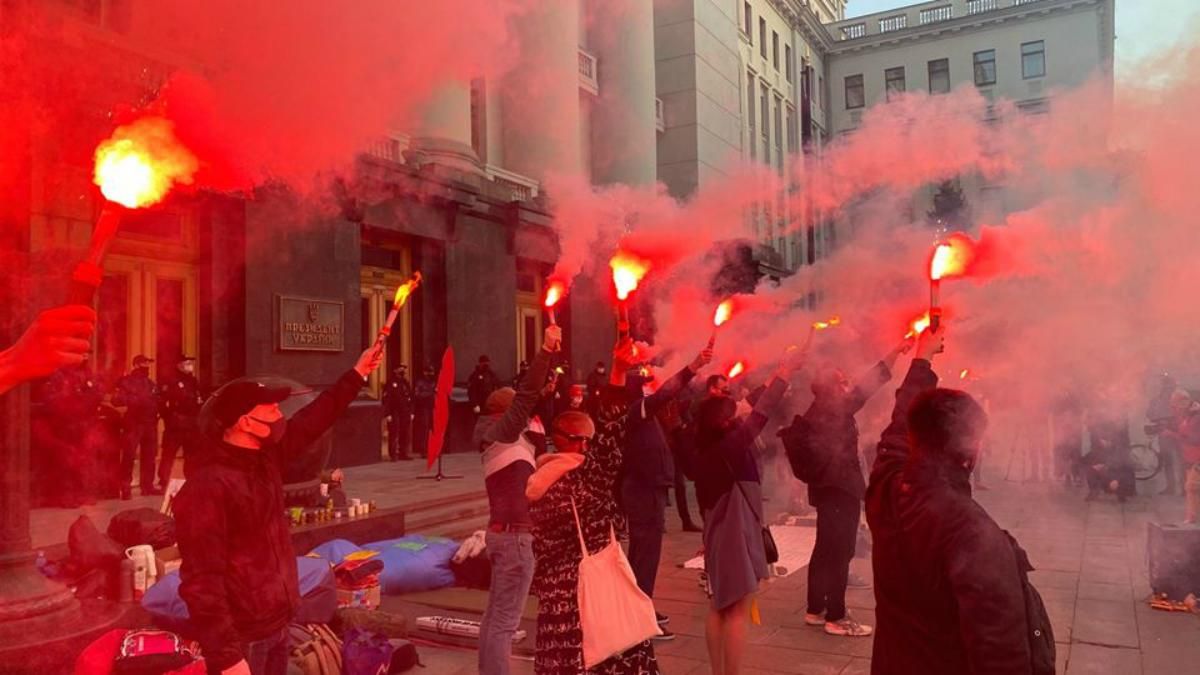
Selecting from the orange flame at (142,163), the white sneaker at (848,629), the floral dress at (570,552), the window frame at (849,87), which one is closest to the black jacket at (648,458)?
the floral dress at (570,552)

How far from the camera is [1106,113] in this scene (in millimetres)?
8680

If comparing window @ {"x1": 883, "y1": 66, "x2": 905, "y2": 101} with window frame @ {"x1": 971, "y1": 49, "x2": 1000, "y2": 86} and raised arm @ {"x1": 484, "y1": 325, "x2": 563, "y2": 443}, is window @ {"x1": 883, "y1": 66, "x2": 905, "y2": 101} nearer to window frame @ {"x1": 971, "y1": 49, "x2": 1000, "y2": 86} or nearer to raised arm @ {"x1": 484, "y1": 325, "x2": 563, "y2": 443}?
window frame @ {"x1": 971, "y1": 49, "x2": 1000, "y2": 86}

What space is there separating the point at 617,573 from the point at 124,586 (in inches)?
142

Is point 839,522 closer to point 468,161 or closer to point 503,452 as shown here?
point 503,452

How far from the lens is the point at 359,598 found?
6.46 metres

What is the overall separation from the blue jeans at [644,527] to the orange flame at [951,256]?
8.33 feet

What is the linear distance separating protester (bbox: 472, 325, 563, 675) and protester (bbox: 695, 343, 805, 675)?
1.02m

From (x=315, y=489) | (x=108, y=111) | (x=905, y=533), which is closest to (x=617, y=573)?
(x=905, y=533)

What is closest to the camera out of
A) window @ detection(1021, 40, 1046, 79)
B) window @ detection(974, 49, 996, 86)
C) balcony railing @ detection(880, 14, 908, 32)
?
window @ detection(1021, 40, 1046, 79)

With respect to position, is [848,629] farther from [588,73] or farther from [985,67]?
[985,67]

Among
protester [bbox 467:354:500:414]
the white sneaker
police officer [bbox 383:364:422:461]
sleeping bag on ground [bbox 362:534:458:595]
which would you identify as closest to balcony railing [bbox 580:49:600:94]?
protester [bbox 467:354:500:414]

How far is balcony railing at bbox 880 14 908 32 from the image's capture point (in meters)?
45.8

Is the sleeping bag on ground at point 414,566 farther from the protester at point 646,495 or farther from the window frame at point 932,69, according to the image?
the window frame at point 932,69

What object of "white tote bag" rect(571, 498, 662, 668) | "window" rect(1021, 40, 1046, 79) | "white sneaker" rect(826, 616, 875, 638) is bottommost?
"white sneaker" rect(826, 616, 875, 638)
